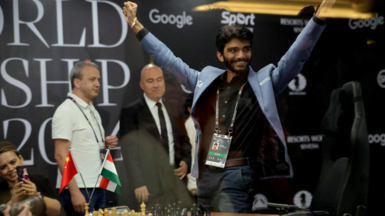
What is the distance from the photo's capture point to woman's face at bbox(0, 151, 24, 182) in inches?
109

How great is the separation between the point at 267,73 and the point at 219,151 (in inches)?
21.0

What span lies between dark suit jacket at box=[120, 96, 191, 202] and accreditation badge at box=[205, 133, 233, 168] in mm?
775

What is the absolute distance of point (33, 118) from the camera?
294 cm

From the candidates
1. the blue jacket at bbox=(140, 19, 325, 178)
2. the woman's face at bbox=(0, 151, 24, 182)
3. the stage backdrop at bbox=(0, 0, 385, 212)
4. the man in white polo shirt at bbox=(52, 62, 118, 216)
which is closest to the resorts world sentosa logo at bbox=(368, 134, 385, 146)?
the stage backdrop at bbox=(0, 0, 385, 212)

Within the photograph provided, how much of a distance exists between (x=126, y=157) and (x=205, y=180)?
86cm

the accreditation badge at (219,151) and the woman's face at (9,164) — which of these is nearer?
the accreditation badge at (219,151)

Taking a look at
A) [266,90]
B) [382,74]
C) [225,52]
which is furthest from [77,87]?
[382,74]

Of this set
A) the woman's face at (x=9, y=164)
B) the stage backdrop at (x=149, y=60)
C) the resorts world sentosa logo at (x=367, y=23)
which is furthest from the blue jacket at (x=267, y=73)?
the resorts world sentosa logo at (x=367, y=23)

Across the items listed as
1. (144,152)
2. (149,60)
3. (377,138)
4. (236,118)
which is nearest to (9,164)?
(144,152)

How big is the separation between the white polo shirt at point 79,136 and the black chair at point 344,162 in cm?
119

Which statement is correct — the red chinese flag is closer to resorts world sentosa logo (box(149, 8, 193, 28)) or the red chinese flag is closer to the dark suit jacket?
the dark suit jacket

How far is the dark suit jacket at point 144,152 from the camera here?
309cm

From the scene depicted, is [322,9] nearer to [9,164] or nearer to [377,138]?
[377,138]

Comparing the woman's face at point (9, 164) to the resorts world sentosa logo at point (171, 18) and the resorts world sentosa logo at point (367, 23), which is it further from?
the resorts world sentosa logo at point (367, 23)
